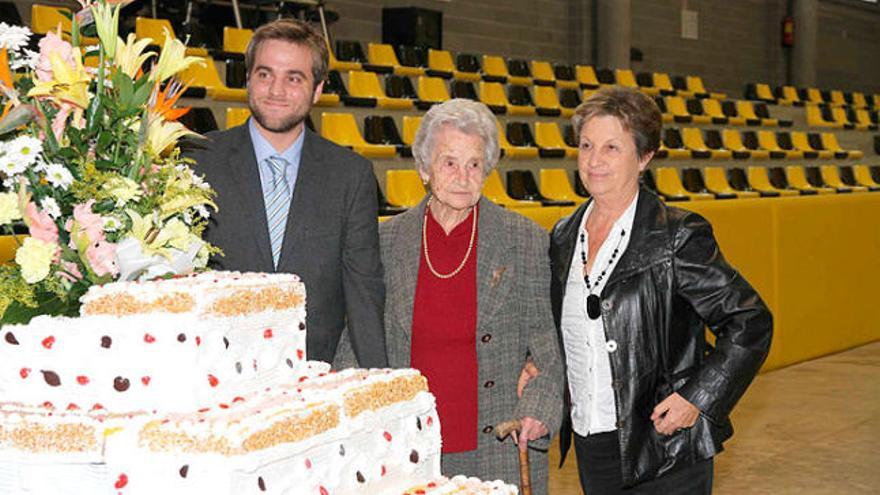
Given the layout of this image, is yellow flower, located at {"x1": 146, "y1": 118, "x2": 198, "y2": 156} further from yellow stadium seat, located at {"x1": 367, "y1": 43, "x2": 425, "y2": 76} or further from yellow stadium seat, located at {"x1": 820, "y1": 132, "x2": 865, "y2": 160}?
yellow stadium seat, located at {"x1": 820, "y1": 132, "x2": 865, "y2": 160}

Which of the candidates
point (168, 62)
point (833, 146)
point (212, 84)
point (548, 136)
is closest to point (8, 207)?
point (168, 62)

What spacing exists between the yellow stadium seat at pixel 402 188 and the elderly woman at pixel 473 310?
15.9 ft

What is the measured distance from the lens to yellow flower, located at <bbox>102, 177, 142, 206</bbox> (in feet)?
7.06

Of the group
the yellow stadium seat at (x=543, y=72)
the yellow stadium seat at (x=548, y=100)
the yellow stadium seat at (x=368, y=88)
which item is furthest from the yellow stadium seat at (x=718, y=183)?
the yellow stadium seat at (x=368, y=88)

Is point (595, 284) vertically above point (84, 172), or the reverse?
point (84, 172)

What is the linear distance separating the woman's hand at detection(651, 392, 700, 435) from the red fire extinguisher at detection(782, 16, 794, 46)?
55.8ft

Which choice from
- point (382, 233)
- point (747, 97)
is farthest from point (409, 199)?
point (747, 97)

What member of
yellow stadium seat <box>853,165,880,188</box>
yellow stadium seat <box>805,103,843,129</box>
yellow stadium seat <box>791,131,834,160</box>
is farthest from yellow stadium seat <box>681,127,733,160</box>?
yellow stadium seat <box>805,103,843,129</box>

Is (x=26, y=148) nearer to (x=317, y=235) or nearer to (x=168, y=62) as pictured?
(x=168, y=62)

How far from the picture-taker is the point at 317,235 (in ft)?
8.96

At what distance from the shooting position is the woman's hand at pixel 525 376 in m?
2.82

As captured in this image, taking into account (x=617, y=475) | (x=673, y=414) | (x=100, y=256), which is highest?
(x=100, y=256)

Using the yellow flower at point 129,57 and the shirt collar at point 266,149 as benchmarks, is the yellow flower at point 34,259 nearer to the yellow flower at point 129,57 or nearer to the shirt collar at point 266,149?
the yellow flower at point 129,57

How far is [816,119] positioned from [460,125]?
1360 centimetres
